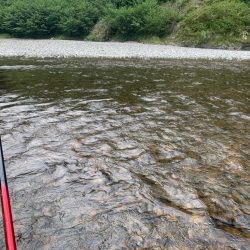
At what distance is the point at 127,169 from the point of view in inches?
165

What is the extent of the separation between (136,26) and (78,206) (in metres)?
38.4

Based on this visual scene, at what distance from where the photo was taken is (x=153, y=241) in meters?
2.81

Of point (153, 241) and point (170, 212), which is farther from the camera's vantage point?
point (170, 212)

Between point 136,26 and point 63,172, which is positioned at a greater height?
point 63,172

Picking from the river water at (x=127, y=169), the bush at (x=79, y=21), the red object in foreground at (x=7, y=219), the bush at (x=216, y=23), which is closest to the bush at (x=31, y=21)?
the bush at (x=79, y=21)

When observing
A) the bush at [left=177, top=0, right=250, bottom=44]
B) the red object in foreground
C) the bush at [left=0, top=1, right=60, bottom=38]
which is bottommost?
the bush at [left=0, top=1, right=60, bottom=38]

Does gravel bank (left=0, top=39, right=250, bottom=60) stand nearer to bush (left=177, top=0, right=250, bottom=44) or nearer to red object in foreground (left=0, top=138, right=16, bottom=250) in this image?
bush (left=177, top=0, right=250, bottom=44)

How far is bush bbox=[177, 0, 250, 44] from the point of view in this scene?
1256 inches

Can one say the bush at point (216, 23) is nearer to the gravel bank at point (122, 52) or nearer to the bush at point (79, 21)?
the gravel bank at point (122, 52)

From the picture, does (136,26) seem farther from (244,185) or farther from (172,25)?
(244,185)

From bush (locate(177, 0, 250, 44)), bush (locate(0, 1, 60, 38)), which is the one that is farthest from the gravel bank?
bush (locate(0, 1, 60, 38))

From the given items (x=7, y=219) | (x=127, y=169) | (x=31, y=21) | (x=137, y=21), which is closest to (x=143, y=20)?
(x=137, y=21)

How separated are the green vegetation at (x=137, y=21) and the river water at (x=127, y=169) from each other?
2667cm

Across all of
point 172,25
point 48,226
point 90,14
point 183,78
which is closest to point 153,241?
point 48,226
